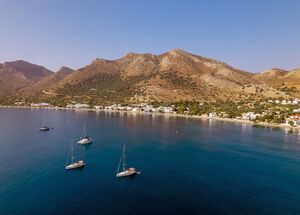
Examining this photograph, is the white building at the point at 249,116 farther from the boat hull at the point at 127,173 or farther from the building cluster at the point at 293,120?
the boat hull at the point at 127,173

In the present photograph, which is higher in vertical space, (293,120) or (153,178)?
(293,120)

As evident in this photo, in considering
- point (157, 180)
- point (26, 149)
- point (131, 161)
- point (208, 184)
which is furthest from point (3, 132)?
point (208, 184)

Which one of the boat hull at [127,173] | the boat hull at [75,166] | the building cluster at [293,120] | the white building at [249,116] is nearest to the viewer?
the boat hull at [127,173]

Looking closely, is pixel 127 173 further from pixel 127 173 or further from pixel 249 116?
pixel 249 116

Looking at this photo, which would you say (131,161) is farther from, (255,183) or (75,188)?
(255,183)

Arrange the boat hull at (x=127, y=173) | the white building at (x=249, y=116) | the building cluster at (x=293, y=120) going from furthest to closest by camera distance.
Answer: the white building at (x=249, y=116)
the building cluster at (x=293, y=120)
the boat hull at (x=127, y=173)

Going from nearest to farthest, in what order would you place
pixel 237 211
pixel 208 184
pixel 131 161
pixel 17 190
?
1. pixel 237 211
2. pixel 17 190
3. pixel 208 184
4. pixel 131 161

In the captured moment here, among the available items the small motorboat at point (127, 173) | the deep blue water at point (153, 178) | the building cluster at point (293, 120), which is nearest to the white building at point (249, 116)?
the building cluster at point (293, 120)

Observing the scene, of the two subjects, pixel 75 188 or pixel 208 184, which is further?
pixel 208 184

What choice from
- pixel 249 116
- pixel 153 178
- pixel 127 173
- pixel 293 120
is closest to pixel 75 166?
pixel 127 173
